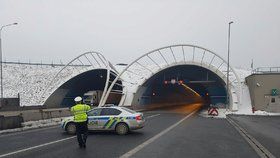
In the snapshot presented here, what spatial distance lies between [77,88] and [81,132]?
161 feet

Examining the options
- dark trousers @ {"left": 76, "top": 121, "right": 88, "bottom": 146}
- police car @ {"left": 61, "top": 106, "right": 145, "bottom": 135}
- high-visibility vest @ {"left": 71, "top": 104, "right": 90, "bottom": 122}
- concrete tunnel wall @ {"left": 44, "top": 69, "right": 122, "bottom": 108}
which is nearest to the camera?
dark trousers @ {"left": 76, "top": 121, "right": 88, "bottom": 146}

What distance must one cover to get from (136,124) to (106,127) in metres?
1.48

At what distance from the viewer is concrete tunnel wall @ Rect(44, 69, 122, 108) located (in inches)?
2120

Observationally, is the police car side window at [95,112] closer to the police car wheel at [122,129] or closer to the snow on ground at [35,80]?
the police car wheel at [122,129]

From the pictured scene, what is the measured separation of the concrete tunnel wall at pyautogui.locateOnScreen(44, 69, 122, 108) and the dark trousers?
132ft

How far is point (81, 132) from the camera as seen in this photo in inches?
484

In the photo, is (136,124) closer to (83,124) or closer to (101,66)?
(83,124)

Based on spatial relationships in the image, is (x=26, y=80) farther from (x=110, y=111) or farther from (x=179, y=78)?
(x=110, y=111)

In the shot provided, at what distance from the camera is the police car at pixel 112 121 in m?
16.9

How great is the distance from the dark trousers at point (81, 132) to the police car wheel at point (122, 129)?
15.2 feet

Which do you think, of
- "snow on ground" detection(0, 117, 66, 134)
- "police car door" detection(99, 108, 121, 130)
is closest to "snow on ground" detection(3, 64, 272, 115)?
"snow on ground" detection(0, 117, 66, 134)

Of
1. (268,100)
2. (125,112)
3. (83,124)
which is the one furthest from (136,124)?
(268,100)

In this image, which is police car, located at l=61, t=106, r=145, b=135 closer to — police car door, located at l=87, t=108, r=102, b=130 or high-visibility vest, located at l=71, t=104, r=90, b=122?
police car door, located at l=87, t=108, r=102, b=130

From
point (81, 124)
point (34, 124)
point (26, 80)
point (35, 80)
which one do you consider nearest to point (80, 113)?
point (81, 124)
